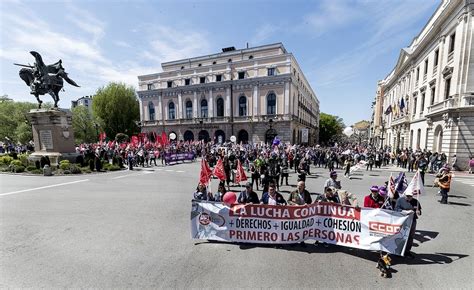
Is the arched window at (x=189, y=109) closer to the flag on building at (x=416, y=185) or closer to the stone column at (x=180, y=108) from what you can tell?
the stone column at (x=180, y=108)

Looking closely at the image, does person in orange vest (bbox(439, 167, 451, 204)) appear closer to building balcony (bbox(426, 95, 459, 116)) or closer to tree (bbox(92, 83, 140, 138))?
building balcony (bbox(426, 95, 459, 116))

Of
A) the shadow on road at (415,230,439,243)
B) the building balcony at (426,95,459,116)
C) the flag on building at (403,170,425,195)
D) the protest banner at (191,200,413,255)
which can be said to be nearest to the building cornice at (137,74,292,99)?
the building balcony at (426,95,459,116)

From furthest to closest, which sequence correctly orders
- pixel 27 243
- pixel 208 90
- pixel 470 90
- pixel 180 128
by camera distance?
1. pixel 180 128
2. pixel 208 90
3. pixel 470 90
4. pixel 27 243

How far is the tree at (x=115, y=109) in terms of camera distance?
1822 inches

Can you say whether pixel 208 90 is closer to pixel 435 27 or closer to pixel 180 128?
pixel 180 128

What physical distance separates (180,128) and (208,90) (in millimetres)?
10252

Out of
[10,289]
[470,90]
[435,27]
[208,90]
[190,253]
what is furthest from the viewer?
[208,90]

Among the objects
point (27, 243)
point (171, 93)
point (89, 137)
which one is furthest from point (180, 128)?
point (27, 243)

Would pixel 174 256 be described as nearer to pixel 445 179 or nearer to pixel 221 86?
pixel 445 179

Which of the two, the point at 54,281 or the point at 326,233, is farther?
the point at 326,233

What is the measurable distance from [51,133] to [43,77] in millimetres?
5014

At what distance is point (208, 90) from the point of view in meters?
40.9

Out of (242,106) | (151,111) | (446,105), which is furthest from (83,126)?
(446,105)

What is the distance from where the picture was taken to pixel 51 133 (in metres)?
18.1
